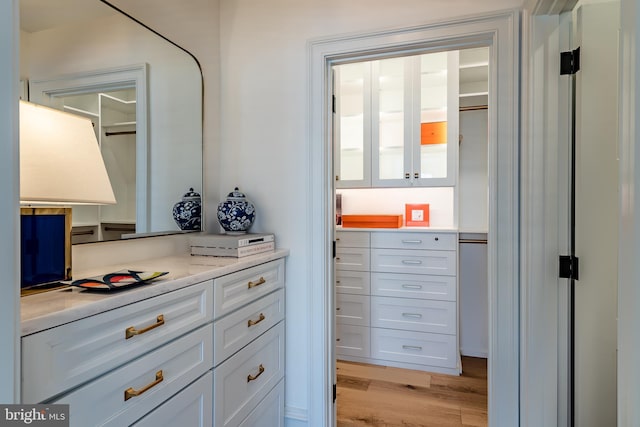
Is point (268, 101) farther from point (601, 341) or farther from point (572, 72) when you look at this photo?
point (601, 341)

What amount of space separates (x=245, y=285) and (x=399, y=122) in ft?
6.62

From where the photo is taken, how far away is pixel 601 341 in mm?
1249

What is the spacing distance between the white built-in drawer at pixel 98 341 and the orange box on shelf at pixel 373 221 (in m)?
1.91

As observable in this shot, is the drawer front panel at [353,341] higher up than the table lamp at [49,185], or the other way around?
the table lamp at [49,185]

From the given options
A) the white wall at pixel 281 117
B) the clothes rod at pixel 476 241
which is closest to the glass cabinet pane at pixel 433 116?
the clothes rod at pixel 476 241

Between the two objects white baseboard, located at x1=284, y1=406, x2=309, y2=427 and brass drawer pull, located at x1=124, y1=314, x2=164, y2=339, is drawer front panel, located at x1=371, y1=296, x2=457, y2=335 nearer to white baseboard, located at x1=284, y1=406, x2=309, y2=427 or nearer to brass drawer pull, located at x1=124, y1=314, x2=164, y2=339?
white baseboard, located at x1=284, y1=406, x2=309, y2=427

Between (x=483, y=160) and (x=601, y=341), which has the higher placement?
(x=483, y=160)

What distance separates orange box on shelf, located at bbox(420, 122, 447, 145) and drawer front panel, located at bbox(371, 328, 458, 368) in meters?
1.54

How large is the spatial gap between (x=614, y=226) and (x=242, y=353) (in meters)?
1.50

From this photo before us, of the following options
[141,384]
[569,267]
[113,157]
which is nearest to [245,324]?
[141,384]

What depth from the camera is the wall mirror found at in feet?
3.73

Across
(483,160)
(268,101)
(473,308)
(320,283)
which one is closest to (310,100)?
(268,101)

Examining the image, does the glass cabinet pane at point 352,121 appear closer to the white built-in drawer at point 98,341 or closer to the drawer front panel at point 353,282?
the drawer front panel at point 353,282

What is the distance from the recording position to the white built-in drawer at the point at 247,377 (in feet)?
4.27
